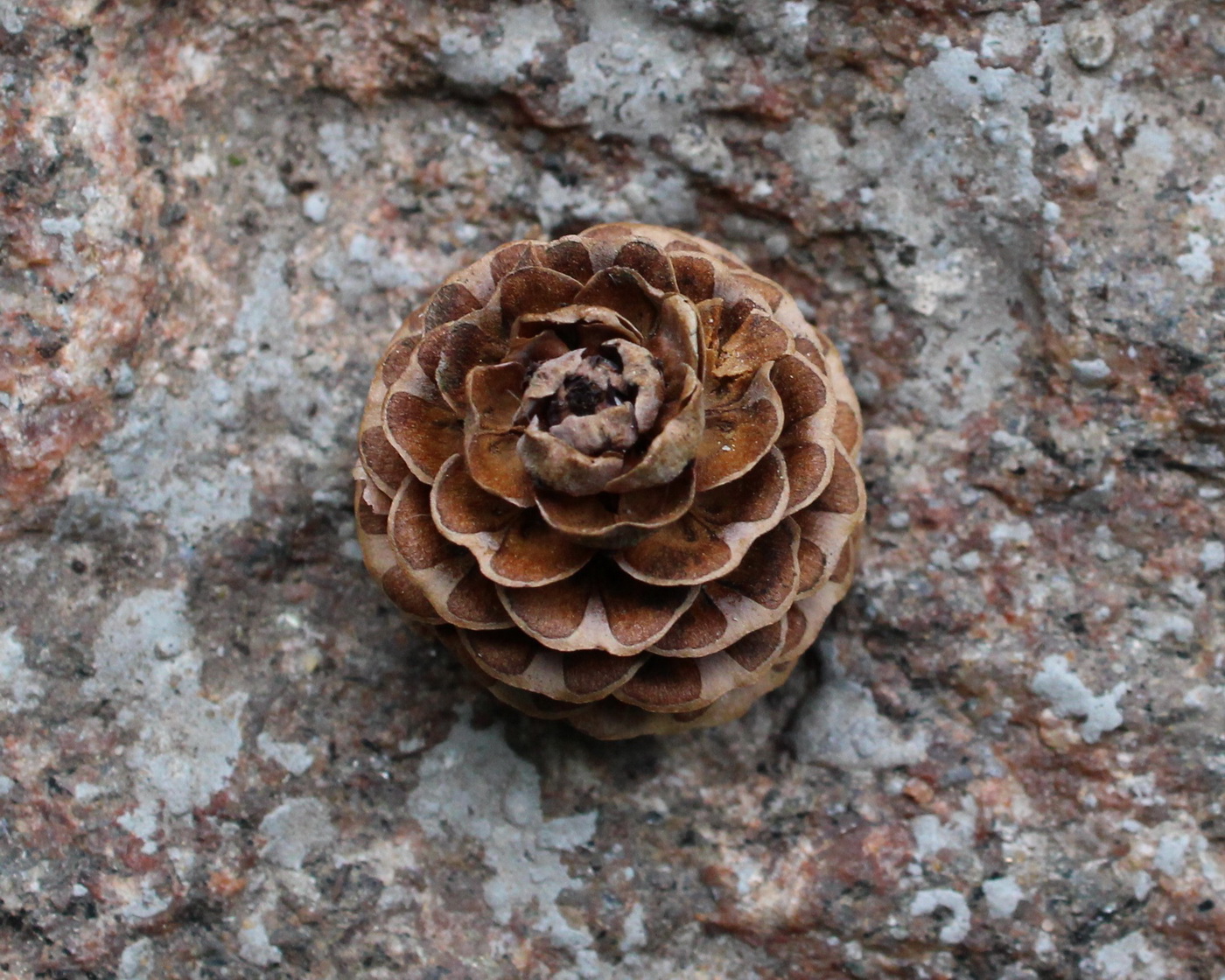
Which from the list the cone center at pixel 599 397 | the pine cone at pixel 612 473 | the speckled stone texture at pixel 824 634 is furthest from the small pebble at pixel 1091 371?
the cone center at pixel 599 397

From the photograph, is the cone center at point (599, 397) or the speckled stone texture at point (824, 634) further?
the speckled stone texture at point (824, 634)

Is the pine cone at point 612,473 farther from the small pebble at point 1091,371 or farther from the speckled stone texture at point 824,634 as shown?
the small pebble at point 1091,371

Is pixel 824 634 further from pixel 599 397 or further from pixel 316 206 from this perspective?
pixel 316 206

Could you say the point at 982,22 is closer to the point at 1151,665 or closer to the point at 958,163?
the point at 958,163

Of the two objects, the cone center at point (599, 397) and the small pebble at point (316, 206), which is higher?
the cone center at point (599, 397)

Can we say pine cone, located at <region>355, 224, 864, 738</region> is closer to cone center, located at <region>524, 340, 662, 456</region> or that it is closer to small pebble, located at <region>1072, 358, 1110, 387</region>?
cone center, located at <region>524, 340, 662, 456</region>

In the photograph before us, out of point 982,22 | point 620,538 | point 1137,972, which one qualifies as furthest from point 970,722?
point 982,22

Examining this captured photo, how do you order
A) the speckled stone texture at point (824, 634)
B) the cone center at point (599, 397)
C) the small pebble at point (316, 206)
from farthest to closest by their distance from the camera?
the small pebble at point (316, 206), the speckled stone texture at point (824, 634), the cone center at point (599, 397)
